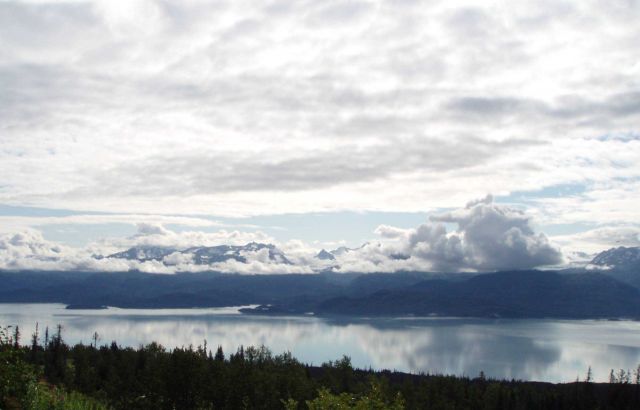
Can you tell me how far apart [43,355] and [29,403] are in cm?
16624

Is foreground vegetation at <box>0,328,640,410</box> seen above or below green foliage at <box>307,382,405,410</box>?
below

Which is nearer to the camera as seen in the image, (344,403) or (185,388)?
(344,403)

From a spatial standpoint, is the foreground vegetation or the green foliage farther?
the green foliage

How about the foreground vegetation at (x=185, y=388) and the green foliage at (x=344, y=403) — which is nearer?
the foreground vegetation at (x=185, y=388)

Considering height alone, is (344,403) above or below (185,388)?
above

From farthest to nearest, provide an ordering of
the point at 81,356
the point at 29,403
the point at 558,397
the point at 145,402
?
1. the point at 558,397
2. the point at 81,356
3. the point at 145,402
4. the point at 29,403

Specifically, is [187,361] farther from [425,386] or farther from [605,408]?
[605,408]

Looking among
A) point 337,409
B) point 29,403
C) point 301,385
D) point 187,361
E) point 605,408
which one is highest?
point 29,403

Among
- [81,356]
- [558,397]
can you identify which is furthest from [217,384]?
[558,397]

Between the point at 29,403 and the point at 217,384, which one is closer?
the point at 29,403

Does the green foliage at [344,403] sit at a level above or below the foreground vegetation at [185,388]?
above

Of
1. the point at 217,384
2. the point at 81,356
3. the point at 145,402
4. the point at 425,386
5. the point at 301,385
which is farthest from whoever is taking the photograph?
the point at 425,386

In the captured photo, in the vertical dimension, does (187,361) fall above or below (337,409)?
below

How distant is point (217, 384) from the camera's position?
114000 millimetres
